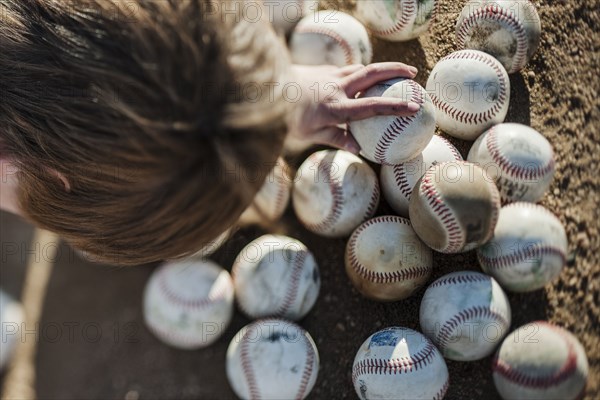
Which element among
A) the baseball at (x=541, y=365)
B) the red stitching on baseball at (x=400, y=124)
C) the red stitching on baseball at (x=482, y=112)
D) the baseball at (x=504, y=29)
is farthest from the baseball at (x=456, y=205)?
the baseball at (x=504, y=29)

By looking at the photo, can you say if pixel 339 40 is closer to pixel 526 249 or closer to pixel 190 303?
pixel 526 249

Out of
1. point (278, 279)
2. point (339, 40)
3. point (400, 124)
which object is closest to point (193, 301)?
point (278, 279)

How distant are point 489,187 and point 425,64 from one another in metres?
0.94

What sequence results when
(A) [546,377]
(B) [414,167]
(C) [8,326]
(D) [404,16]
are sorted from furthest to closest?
(C) [8,326], (D) [404,16], (B) [414,167], (A) [546,377]

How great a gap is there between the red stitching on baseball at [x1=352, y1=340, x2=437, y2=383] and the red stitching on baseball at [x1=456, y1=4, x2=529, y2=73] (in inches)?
57.9

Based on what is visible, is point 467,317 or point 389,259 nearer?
point 467,317

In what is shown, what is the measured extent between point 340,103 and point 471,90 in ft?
2.22

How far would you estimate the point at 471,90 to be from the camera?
2.60 meters

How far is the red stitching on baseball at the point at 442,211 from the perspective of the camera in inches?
91.8

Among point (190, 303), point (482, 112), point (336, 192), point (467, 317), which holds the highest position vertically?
point (482, 112)

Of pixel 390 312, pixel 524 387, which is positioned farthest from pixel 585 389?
pixel 390 312

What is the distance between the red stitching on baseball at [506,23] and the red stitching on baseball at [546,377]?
1319mm

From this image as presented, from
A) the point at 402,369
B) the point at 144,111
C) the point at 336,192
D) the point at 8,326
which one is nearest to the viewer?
the point at 144,111

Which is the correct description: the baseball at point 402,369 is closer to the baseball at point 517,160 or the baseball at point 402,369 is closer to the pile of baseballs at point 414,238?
the pile of baseballs at point 414,238
